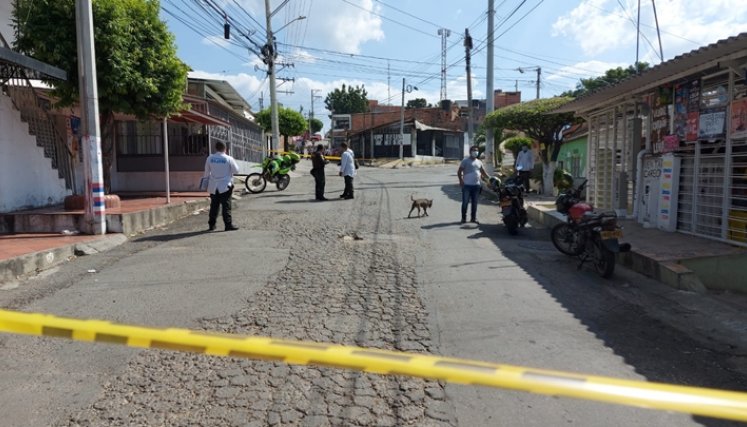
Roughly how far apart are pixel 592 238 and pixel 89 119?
8347 millimetres

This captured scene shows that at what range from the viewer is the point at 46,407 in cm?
344

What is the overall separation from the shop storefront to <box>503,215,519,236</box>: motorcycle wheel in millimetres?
2404

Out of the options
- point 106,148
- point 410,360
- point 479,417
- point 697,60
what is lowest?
point 479,417

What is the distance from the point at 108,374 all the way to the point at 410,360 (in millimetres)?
2772

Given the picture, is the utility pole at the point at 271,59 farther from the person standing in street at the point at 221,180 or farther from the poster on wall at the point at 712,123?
the poster on wall at the point at 712,123

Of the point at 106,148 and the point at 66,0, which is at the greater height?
the point at 66,0

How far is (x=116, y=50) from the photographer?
34.2 ft

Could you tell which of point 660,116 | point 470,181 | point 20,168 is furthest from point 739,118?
point 20,168

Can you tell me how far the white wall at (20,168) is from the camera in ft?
33.5

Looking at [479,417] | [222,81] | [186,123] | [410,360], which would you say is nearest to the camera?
[410,360]

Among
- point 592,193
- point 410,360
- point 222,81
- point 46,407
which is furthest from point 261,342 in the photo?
point 222,81

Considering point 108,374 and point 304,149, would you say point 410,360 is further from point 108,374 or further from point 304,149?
point 304,149

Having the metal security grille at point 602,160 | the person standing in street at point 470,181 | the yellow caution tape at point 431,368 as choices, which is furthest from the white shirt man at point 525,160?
the yellow caution tape at point 431,368

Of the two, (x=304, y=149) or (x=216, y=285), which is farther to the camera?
(x=304, y=149)
